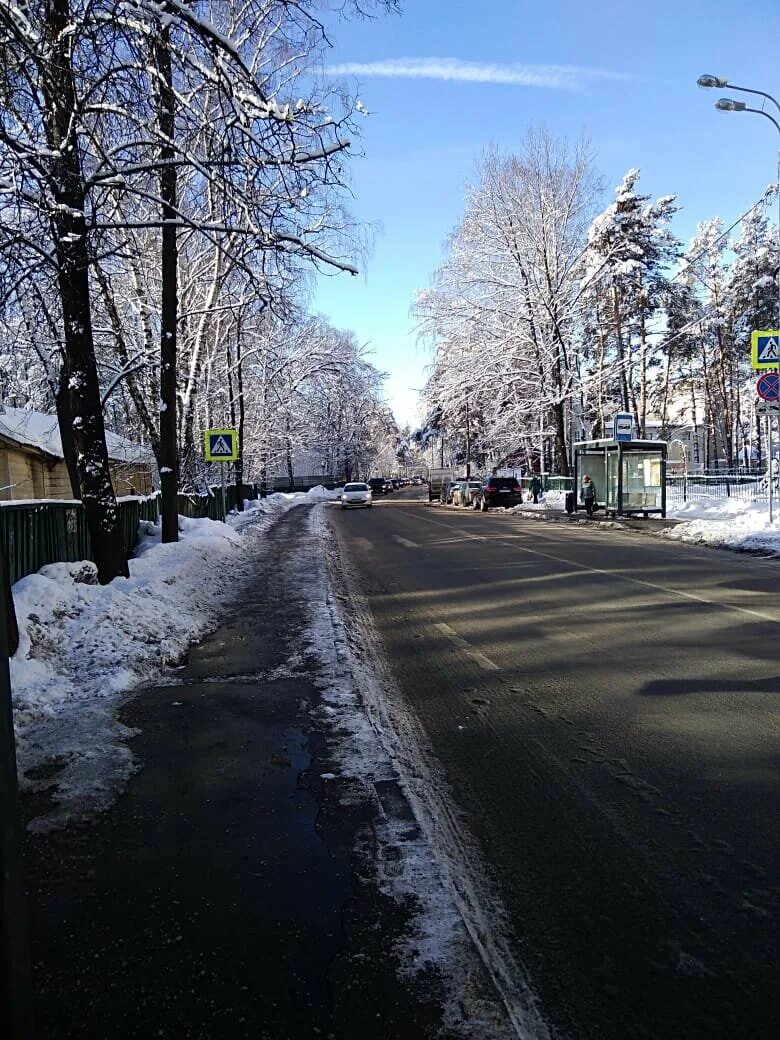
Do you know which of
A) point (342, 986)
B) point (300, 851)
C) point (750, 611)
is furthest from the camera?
point (750, 611)

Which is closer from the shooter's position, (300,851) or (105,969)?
(105,969)

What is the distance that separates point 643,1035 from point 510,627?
672 centimetres

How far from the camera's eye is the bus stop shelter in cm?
2662

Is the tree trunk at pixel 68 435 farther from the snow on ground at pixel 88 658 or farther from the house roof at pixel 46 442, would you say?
the snow on ground at pixel 88 658

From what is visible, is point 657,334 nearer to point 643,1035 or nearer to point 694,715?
point 694,715

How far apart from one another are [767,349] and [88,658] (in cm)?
1626

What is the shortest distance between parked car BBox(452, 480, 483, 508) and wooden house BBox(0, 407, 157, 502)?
1784cm

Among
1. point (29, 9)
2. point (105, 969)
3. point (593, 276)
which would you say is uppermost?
point (593, 276)

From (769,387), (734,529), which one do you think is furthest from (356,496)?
(769,387)

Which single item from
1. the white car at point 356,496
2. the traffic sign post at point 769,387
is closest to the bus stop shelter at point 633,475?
the traffic sign post at point 769,387

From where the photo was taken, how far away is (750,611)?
377 inches

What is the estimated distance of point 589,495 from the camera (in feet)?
95.9

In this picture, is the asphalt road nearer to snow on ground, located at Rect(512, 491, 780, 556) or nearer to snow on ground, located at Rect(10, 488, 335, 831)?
snow on ground, located at Rect(10, 488, 335, 831)

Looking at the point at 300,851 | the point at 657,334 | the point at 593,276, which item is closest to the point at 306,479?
the point at 657,334
